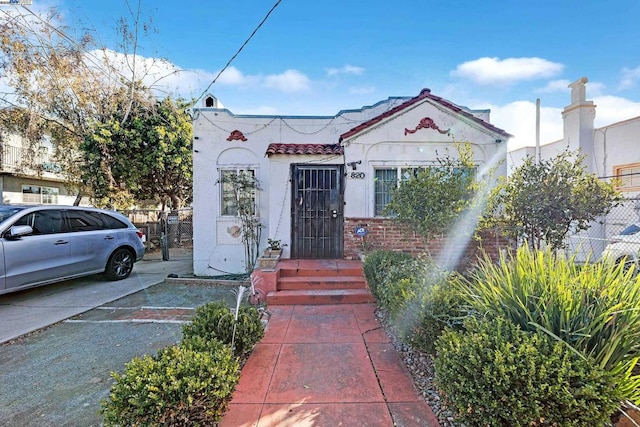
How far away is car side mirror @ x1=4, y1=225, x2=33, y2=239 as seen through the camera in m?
5.52

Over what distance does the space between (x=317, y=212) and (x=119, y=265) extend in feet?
17.5

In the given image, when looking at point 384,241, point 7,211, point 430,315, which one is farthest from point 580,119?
point 7,211

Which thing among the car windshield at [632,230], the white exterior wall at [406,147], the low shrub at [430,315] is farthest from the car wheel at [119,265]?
the car windshield at [632,230]

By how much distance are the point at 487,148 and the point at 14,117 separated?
16.9 m

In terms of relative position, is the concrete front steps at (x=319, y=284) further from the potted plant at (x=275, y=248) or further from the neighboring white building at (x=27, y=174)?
the neighboring white building at (x=27, y=174)

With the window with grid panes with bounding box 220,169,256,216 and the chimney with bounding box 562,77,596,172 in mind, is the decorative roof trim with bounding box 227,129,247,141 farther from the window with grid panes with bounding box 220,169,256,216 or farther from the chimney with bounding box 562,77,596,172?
the chimney with bounding box 562,77,596,172

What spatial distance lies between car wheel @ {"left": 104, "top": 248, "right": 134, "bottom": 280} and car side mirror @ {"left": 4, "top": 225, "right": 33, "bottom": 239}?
6.80 feet

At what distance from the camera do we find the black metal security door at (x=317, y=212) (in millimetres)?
7711

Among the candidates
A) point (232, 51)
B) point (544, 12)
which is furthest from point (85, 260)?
point (544, 12)

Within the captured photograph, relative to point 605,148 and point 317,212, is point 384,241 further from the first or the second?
point 605,148

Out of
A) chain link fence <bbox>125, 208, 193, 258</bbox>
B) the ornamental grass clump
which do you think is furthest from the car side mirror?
the ornamental grass clump

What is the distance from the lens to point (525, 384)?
1963 mm

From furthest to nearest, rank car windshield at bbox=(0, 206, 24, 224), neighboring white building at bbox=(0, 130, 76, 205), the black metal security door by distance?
1. neighboring white building at bbox=(0, 130, 76, 205)
2. the black metal security door
3. car windshield at bbox=(0, 206, 24, 224)

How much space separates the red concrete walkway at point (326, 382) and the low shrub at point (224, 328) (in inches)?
11.2
